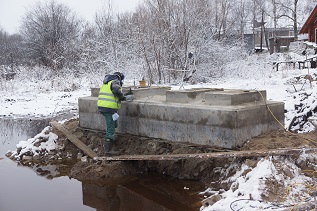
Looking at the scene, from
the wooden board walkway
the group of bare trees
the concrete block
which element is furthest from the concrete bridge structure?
the group of bare trees

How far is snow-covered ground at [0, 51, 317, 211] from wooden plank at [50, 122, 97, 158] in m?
0.43

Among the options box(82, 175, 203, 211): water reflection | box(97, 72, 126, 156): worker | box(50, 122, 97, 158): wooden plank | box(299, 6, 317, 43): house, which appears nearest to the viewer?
box(82, 175, 203, 211): water reflection

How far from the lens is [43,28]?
3959 centimetres

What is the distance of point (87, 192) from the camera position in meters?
7.61

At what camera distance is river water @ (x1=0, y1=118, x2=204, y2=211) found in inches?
267

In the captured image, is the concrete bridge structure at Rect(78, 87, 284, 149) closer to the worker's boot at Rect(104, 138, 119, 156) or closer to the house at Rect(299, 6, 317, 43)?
the worker's boot at Rect(104, 138, 119, 156)

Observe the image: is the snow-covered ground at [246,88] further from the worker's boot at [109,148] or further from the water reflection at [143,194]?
the worker's boot at [109,148]

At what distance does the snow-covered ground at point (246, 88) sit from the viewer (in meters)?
5.57

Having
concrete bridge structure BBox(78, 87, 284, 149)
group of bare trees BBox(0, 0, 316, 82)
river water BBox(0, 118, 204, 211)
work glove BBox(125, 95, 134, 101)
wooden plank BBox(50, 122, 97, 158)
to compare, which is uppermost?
group of bare trees BBox(0, 0, 316, 82)

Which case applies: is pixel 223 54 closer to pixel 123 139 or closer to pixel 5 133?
pixel 5 133

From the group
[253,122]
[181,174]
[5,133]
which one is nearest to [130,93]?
[181,174]

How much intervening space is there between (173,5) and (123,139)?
1642cm

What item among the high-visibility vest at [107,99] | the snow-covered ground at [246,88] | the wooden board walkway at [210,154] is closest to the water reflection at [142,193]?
the wooden board walkway at [210,154]

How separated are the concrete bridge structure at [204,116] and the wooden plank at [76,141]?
3.05 feet
